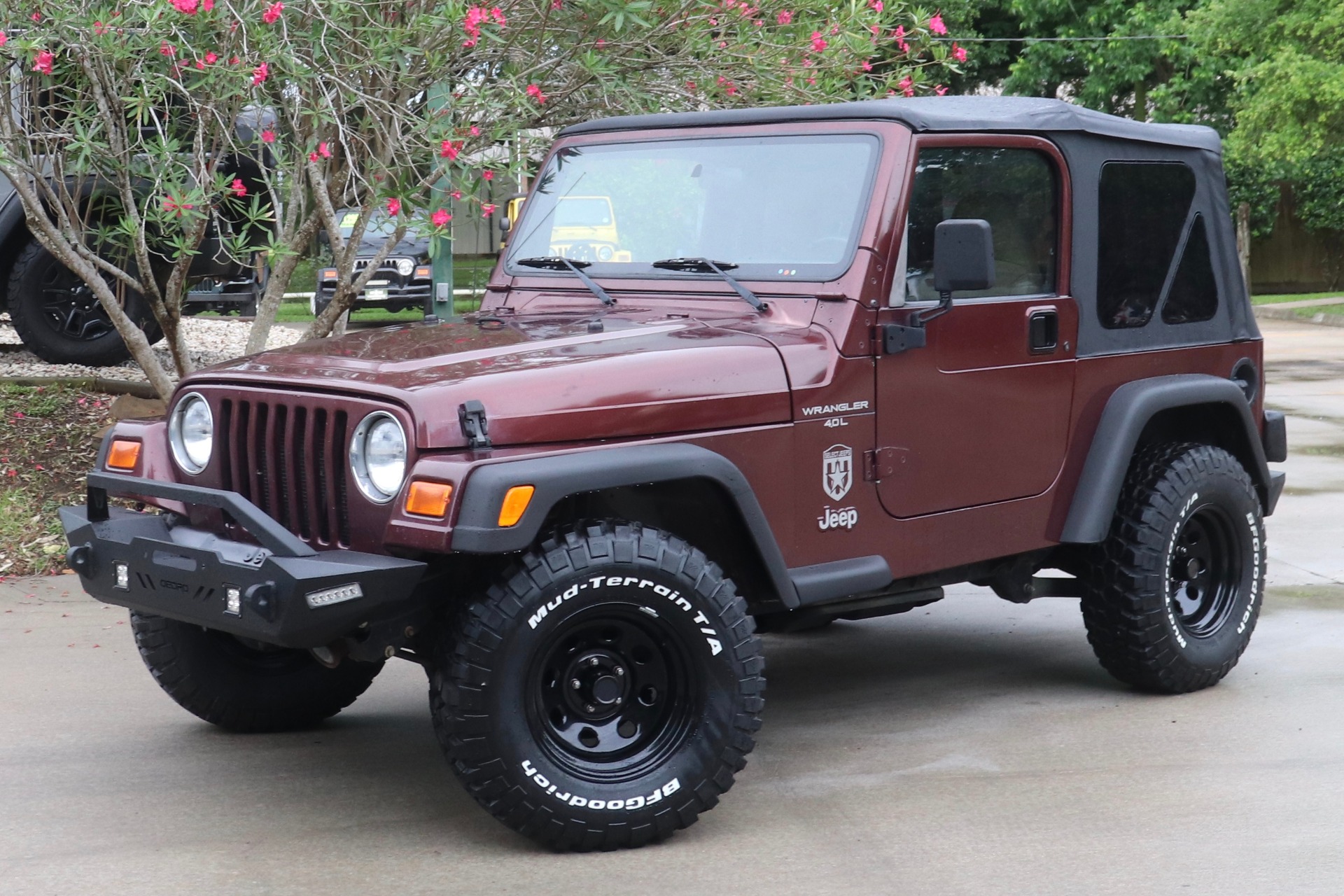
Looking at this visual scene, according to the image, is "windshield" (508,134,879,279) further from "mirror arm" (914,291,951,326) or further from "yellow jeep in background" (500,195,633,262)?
"mirror arm" (914,291,951,326)

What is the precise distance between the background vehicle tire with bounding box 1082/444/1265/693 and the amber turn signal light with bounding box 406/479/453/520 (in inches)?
104

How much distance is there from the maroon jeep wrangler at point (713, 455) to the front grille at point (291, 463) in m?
0.01

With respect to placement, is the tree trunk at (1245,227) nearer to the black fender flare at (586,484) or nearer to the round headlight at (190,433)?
the black fender flare at (586,484)

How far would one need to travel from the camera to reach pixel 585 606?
412cm

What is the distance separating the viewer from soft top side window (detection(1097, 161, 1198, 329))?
18.3 feet

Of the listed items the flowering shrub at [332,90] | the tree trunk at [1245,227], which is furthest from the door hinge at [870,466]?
the tree trunk at [1245,227]

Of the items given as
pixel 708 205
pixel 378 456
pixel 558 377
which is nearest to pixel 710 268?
pixel 708 205

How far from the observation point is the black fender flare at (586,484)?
3.90 metres

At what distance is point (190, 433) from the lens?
4688mm

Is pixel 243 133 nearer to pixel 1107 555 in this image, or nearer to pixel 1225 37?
pixel 1107 555

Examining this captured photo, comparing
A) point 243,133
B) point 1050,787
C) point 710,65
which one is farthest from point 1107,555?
point 243,133

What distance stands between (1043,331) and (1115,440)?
456mm

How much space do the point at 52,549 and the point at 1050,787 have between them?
204 inches

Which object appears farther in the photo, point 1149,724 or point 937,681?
point 937,681
